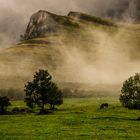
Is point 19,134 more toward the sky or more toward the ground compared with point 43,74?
more toward the ground

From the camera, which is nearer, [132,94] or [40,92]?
[40,92]

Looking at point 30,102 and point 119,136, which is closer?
point 119,136

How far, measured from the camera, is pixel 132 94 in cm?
13750

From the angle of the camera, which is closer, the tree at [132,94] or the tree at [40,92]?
the tree at [132,94]

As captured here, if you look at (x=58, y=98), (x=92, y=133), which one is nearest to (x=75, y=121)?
(x=92, y=133)

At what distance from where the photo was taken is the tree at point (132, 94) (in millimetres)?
132375

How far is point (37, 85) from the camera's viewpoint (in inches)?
5290

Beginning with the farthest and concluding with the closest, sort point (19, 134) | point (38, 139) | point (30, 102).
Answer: point (30, 102)
point (19, 134)
point (38, 139)

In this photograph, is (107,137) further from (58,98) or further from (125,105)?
(58,98)

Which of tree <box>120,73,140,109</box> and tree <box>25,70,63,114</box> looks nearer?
tree <box>120,73,140,109</box>

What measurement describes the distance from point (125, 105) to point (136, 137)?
258 ft

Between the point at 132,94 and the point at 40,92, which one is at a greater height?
the point at 40,92

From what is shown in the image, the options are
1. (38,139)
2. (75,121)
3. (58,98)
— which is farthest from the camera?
(58,98)

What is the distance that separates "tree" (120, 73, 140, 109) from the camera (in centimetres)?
13238
